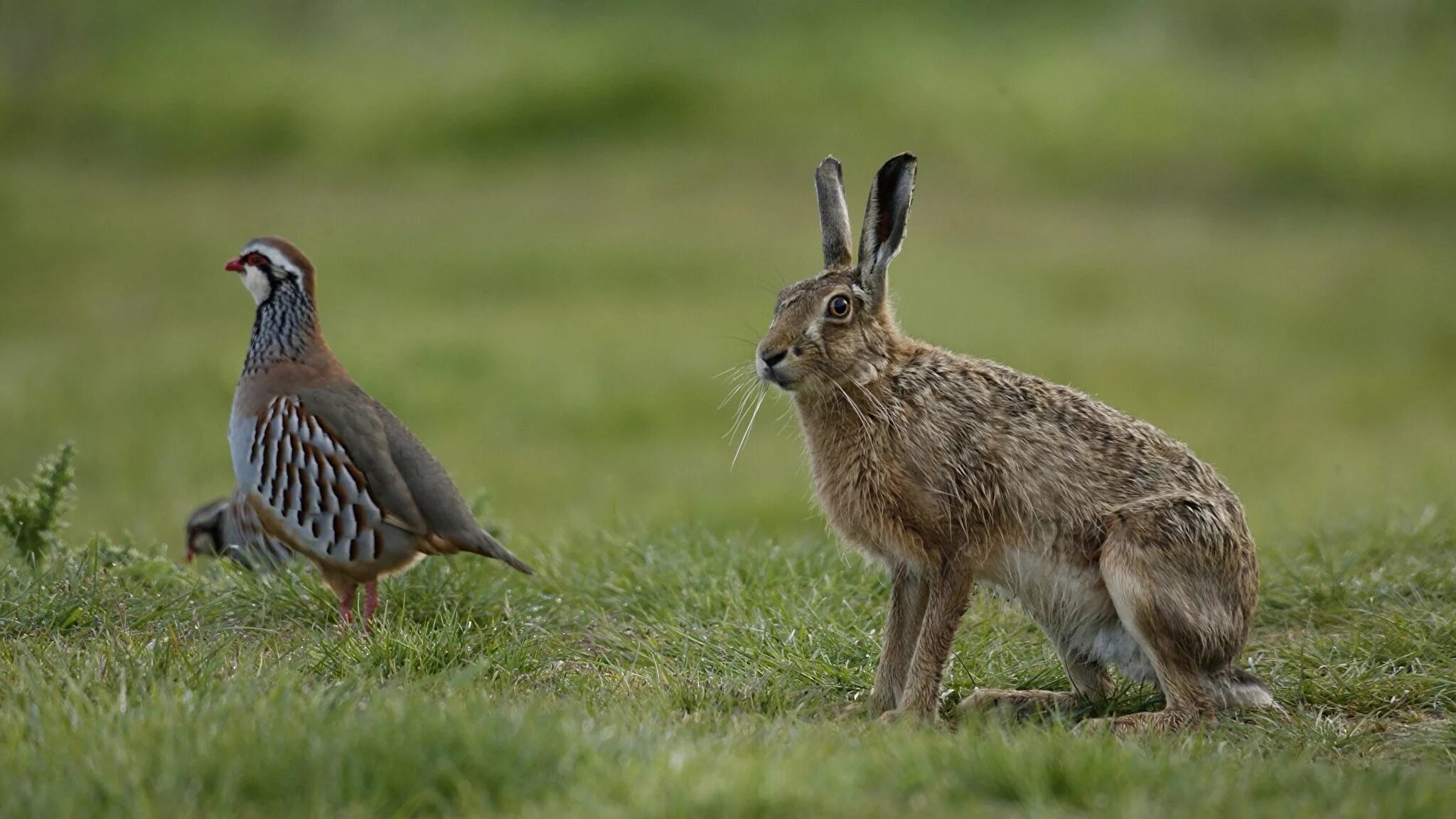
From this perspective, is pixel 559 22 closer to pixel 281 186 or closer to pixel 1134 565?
pixel 281 186

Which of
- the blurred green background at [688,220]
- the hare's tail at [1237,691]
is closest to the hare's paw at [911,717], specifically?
the hare's tail at [1237,691]

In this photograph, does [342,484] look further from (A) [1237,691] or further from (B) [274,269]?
(A) [1237,691]

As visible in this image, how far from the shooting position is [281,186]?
22.2 metres

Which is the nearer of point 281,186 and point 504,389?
point 504,389

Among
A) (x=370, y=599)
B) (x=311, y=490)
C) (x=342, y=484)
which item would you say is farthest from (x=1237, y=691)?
(x=311, y=490)

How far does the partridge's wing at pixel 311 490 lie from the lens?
659cm

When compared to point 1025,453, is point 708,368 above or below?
above

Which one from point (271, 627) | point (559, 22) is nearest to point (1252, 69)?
point (559, 22)

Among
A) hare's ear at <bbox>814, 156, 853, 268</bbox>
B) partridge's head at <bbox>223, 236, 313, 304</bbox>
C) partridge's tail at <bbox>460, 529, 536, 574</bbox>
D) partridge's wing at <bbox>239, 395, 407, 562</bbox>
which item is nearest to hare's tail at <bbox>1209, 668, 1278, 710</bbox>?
hare's ear at <bbox>814, 156, 853, 268</bbox>

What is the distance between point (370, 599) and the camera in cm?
673

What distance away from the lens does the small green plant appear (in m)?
7.25

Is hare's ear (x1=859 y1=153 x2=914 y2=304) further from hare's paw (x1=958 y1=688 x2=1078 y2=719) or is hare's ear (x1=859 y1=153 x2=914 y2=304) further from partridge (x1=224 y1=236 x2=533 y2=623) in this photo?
partridge (x1=224 y1=236 x2=533 y2=623)

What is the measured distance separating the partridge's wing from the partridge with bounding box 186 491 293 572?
0.78 ft

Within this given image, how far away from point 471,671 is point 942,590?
1771 millimetres
